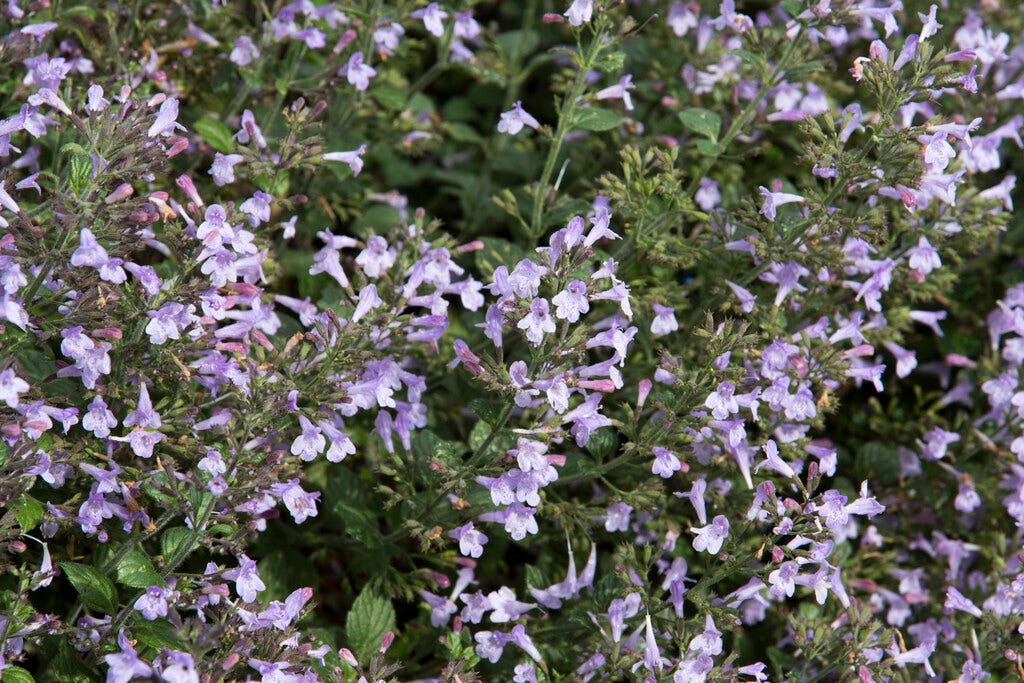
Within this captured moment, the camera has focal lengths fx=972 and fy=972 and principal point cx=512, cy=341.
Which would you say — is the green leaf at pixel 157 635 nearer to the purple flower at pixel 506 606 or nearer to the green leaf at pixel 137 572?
A: the green leaf at pixel 137 572

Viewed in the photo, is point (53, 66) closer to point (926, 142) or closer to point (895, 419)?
point (926, 142)

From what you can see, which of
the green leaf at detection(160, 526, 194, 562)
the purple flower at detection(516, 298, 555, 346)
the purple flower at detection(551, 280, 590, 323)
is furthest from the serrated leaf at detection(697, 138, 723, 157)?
the green leaf at detection(160, 526, 194, 562)

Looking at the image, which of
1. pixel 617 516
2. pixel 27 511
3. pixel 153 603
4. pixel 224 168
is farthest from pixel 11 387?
pixel 617 516

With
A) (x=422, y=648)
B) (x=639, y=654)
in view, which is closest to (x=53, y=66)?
(x=422, y=648)

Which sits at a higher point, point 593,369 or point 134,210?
point 134,210

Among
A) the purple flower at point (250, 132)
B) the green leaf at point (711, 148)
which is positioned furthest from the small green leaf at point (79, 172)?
the green leaf at point (711, 148)

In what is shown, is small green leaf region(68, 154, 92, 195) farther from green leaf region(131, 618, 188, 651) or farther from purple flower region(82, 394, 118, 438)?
green leaf region(131, 618, 188, 651)
